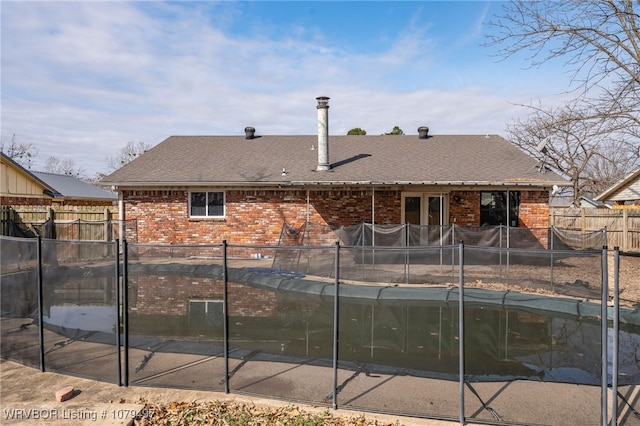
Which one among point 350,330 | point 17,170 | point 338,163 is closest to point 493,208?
point 338,163

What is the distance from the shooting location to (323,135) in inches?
657

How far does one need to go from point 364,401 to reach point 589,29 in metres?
13.5

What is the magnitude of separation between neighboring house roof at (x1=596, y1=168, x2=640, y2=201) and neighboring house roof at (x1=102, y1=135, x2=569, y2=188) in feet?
11.1

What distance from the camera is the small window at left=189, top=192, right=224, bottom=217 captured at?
1658 centimetres

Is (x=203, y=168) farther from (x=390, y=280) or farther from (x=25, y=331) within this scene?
(x=25, y=331)

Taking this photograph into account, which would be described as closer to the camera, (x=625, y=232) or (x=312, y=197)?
(x=312, y=197)

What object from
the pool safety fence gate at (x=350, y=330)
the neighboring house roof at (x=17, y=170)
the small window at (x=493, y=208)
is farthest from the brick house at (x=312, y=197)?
the pool safety fence gate at (x=350, y=330)

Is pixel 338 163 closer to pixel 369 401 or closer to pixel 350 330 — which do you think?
pixel 350 330

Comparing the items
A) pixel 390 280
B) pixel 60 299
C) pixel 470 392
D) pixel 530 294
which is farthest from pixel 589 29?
pixel 60 299

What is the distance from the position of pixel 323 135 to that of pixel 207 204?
491cm

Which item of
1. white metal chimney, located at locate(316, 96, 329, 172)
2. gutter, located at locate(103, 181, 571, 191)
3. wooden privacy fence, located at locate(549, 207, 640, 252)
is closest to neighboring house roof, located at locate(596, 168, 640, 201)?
wooden privacy fence, located at locate(549, 207, 640, 252)

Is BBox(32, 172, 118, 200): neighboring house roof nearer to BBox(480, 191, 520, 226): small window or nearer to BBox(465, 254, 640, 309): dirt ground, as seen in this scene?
BBox(480, 191, 520, 226): small window

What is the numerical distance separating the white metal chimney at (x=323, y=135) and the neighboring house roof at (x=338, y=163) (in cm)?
40

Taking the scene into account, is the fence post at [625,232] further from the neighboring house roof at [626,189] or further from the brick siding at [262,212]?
the brick siding at [262,212]
